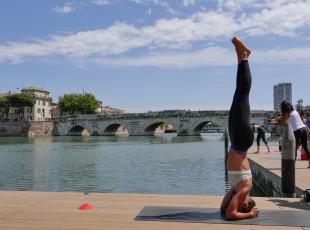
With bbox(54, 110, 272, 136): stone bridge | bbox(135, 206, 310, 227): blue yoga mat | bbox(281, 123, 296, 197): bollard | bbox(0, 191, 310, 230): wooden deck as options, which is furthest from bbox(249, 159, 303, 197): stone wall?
bbox(54, 110, 272, 136): stone bridge

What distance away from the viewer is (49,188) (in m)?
19.4

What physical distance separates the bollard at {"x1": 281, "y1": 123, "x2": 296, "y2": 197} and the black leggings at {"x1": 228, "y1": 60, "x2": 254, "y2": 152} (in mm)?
3355

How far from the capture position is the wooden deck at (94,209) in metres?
5.99

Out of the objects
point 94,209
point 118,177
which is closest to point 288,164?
point 94,209

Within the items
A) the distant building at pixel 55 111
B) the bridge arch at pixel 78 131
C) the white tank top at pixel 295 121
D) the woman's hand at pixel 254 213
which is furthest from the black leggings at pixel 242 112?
the distant building at pixel 55 111

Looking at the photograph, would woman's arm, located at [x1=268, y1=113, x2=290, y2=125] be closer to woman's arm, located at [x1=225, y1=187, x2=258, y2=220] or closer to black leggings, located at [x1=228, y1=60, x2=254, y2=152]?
black leggings, located at [x1=228, y1=60, x2=254, y2=152]

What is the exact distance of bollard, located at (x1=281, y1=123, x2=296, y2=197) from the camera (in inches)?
395

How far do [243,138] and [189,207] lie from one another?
1296 millimetres

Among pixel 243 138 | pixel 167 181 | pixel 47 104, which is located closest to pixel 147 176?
pixel 167 181

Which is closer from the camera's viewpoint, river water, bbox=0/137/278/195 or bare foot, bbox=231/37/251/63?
bare foot, bbox=231/37/251/63

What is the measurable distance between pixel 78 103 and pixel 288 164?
11800cm

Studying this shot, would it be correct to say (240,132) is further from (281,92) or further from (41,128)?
(281,92)

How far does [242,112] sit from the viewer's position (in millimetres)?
6863

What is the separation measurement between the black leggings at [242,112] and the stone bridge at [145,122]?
3279 inches
